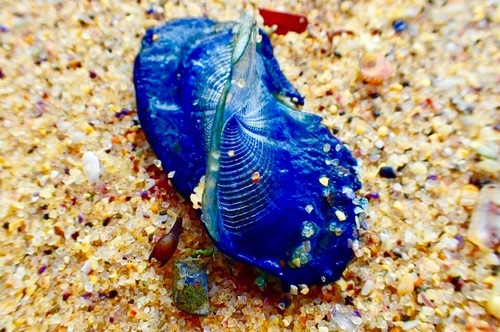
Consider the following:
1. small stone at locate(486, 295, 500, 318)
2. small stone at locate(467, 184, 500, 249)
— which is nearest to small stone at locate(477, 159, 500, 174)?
small stone at locate(467, 184, 500, 249)

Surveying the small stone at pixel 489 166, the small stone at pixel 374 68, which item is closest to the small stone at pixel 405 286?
the small stone at pixel 489 166

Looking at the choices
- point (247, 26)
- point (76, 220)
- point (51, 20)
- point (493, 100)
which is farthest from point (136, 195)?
point (493, 100)

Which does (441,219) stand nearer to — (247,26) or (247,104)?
(247,104)

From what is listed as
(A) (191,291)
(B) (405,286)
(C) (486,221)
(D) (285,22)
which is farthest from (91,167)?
(C) (486,221)

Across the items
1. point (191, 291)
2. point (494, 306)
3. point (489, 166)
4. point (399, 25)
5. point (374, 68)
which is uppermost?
point (399, 25)

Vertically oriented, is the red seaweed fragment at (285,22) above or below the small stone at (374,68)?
above

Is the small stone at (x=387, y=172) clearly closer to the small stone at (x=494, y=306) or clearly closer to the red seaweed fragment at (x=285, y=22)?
the small stone at (x=494, y=306)

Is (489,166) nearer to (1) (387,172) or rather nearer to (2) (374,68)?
(1) (387,172)
